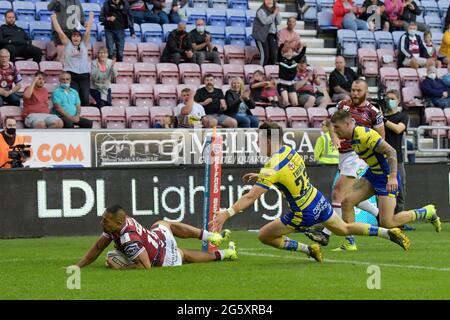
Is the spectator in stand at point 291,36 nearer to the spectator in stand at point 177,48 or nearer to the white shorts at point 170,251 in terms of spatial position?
the spectator in stand at point 177,48

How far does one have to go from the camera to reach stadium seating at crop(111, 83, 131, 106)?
23.9m

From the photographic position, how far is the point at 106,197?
1955 cm

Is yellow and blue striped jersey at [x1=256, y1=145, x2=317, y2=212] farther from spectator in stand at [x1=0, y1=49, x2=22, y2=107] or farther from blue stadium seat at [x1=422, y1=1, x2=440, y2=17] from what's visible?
blue stadium seat at [x1=422, y1=1, x2=440, y2=17]

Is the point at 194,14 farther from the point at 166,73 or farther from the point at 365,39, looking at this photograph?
the point at 365,39

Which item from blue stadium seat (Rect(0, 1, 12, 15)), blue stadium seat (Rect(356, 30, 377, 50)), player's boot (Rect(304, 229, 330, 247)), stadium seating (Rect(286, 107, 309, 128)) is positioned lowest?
player's boot (Rect(304, 229, 330, 247))

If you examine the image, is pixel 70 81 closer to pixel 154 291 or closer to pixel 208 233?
pixel 208 233

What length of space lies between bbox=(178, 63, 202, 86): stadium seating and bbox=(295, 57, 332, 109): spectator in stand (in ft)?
7.28

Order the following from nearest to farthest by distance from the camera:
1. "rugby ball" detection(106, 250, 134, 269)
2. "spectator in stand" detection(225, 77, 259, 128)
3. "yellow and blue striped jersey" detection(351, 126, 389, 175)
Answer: "rugby ball" detection(106, 250, 134, 269)
"yellow and blue striped jersey" detection(351, 126, 389, 175)
"spectator in stand" detection(225, 77, 259, 128)

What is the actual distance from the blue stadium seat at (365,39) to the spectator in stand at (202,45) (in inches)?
167


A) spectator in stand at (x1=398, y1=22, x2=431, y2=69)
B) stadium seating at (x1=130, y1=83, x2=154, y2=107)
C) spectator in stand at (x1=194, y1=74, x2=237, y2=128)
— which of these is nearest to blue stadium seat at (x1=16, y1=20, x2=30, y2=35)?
stadium seating at (x1=130, y1=83, x2=154, y2=107)

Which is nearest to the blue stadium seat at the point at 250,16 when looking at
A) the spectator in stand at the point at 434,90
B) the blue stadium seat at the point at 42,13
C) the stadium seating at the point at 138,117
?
the spectator in stand at the point at 434,90

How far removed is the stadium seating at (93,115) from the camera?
22562 mm

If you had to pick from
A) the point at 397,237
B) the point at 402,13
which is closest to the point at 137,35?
the point at 402,13

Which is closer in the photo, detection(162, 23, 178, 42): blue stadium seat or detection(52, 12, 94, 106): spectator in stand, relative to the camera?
detection(52, 12, 94, 106): spectator in stand
